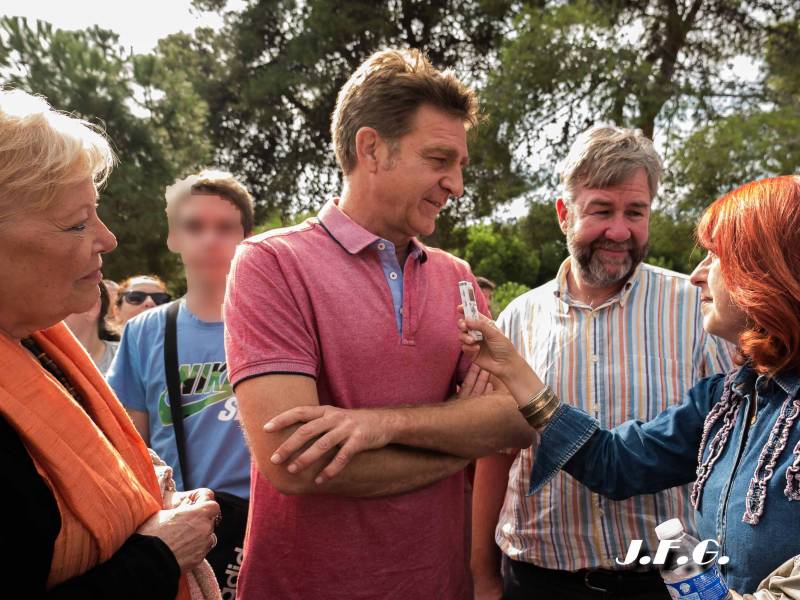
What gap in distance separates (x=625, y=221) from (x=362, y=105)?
1.10 m

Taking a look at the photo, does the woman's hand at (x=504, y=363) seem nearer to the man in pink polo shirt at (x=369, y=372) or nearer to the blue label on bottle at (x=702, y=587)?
the man in pink polo shirt at (x=369, y=372)

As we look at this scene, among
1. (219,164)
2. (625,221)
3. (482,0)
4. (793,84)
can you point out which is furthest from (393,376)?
(219,164)

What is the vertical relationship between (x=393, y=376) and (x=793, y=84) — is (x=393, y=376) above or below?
below

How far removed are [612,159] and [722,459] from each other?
123cm

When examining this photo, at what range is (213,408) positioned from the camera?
285 centimetres

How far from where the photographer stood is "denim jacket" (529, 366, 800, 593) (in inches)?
66.5

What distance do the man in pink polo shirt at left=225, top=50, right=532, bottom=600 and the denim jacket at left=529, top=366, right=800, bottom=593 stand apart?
21 centimetres

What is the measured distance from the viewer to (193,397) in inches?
113

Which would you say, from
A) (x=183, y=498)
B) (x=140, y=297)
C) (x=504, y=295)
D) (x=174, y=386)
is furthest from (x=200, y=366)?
(x=504, y=295)

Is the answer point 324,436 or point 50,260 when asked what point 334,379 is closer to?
point 324,436

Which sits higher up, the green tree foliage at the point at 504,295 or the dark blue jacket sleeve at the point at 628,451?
the dark blue jacket sleeve at the point at 628,451

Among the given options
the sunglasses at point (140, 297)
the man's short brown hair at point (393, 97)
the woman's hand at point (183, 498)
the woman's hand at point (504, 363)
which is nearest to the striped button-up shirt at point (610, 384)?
the woman's hand at point (504, 363)

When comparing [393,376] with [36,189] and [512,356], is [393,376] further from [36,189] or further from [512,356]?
[36,189]

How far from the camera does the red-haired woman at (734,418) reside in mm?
1712
